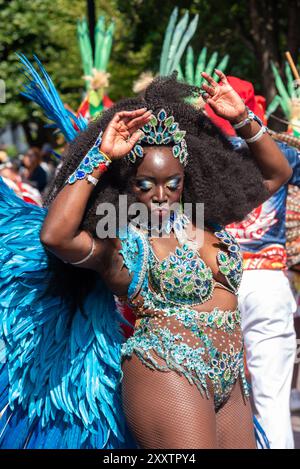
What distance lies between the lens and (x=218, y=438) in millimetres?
3299

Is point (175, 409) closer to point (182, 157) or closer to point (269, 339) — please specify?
point (182, 157)

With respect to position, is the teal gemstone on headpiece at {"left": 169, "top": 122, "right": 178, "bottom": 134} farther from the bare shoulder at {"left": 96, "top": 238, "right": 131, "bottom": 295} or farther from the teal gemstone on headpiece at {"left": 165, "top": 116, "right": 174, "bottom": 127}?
Answer: the bare shoulder at {"left": 96, "top": 238, "right": 131, "bottom": 295}

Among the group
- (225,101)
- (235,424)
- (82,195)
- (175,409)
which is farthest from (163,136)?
(235,424)

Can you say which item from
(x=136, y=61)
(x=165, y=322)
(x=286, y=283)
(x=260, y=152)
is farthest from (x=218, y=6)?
(x=165, y=322)

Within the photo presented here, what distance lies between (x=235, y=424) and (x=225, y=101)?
1.28 metres

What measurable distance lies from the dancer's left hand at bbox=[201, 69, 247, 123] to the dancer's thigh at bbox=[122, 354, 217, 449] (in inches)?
41.8

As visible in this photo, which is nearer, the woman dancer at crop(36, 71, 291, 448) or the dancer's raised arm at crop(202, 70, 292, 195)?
the woman dancer at crop(36, 71, 291, 448)

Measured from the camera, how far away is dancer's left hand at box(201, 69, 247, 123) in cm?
352

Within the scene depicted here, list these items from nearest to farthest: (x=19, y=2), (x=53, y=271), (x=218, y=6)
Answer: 1. (x=53, y=271)
2. (x=218, y=6)
3. (x=19, y=2)

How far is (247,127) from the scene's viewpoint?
3.57 metres

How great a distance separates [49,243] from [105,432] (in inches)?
35.7

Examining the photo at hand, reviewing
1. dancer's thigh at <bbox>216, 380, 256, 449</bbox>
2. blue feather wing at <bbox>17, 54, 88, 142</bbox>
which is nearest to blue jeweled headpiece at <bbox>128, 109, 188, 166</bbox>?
blue feather wing at <bbox>17, 54, 88, 142</bbox>

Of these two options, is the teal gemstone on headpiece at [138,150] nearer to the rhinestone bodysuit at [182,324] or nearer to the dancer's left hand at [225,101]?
the rhinestone bodysuit at [182,324]
